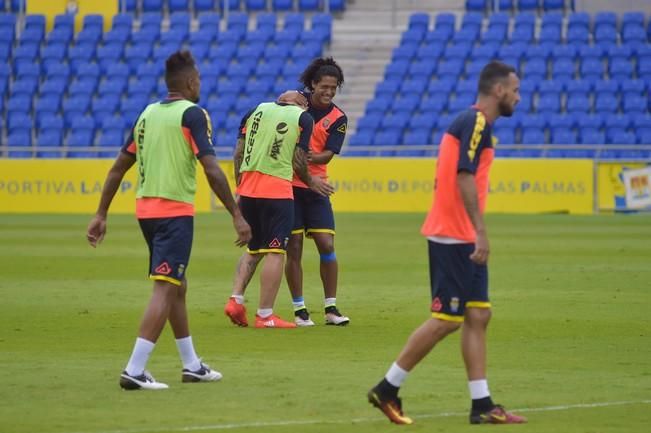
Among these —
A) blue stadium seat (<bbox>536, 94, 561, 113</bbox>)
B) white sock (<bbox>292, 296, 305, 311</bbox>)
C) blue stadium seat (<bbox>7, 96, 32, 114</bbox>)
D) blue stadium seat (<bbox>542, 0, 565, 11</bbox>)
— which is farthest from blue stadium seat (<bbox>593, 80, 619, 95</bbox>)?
white sock (<bbox>292, 296, 305, 311</bbox>)

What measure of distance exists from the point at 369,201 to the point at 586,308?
1970cm

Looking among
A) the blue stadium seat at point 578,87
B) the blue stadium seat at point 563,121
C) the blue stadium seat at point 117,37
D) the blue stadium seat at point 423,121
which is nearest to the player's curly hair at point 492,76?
the blue stadium seat at point 563,121

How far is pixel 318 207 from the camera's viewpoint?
41.5 ft

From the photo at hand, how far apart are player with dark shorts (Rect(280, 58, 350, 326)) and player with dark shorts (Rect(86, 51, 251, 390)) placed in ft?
11.5

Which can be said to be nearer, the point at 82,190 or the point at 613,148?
the point at 613,148

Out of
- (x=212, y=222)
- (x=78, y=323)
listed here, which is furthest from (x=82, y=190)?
(x=78, y=323)

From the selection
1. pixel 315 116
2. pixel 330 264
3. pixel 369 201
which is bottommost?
pixel 369 201

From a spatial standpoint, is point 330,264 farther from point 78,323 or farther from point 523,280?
point 523,280

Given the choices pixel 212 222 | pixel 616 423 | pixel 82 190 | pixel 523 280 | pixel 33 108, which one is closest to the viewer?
pixel 616 423

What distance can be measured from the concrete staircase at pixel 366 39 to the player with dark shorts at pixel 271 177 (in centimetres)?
2600

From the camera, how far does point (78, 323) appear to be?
12.4 metres

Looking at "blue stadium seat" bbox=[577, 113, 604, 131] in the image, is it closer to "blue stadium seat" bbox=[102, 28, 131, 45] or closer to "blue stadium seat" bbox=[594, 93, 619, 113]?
"blue stadium seat" bbox=[594, 93, 619, 113]

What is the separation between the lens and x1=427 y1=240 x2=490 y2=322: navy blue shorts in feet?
24.4

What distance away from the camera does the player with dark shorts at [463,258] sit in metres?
7.40
